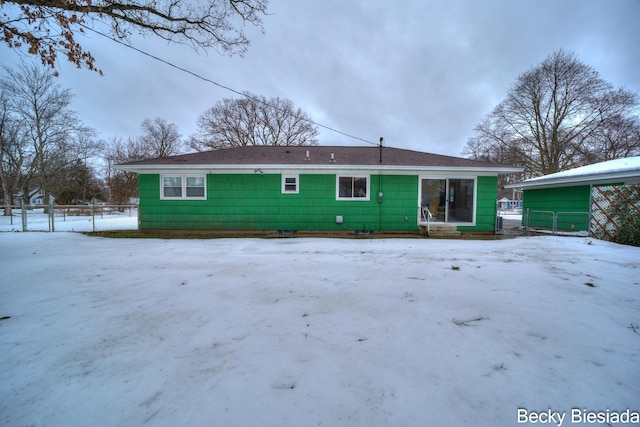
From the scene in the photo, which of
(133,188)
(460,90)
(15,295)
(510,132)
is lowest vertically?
(15,295)

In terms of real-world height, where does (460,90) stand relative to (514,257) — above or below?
above

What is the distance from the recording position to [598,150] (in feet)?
61.9

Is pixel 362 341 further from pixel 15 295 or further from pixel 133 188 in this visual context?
pixel 133 188

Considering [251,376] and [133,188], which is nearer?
[251,376]

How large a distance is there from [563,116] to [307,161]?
21.8m

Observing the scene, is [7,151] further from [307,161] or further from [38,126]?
[307,161]

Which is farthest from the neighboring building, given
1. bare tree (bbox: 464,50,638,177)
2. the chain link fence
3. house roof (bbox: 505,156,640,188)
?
the chain link fence

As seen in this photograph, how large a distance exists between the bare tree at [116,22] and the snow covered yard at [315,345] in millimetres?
4764

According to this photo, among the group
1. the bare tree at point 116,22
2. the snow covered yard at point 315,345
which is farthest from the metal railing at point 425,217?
the bare tree at point 116,22

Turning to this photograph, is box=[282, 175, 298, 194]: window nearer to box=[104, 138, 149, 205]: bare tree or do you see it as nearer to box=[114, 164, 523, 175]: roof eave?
box=[114, 164, 523, 175]: roof eave

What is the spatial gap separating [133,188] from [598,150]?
→ 155 ft

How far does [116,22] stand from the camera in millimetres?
6281

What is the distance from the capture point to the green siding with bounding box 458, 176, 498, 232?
9.36 m

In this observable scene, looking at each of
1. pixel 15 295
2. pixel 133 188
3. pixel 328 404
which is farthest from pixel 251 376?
pixel 133 188
